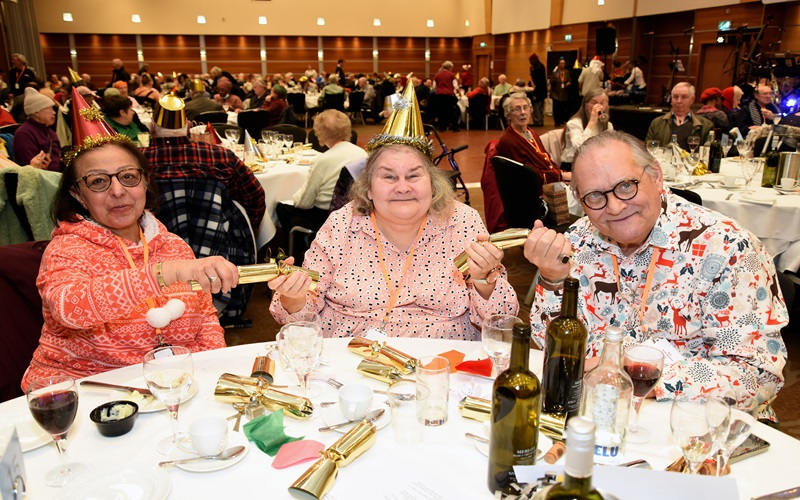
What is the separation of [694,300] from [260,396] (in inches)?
48.4

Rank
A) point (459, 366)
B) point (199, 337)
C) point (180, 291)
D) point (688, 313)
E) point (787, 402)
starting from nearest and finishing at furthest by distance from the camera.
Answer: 1. point (459, 366)
2. point (688, 313)
3. point (180, 291)
4. point (199, 337)
5. point (787, 402)

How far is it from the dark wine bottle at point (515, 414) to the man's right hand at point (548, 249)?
56 centimetres

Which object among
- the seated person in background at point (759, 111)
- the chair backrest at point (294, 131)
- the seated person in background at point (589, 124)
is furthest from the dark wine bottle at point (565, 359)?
the seated person in background at point (759, 111)

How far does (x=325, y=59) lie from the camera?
23.1 meters

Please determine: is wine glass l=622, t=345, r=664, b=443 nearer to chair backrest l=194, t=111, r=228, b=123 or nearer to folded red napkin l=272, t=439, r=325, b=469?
folded red napkin l=272, t=439, r=325, b=469

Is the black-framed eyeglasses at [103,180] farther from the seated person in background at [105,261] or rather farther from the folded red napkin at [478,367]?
the folded red napkin at [478,367]

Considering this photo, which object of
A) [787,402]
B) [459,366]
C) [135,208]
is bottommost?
[787,402]

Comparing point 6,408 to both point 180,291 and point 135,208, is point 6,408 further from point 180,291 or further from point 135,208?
point 135,208

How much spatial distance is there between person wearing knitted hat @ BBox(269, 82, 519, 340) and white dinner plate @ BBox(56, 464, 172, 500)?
2.85 ft

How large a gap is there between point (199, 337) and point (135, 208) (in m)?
0.50

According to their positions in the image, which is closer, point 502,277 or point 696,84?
point 502,277

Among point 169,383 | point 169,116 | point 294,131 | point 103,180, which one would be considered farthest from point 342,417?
point 294,131

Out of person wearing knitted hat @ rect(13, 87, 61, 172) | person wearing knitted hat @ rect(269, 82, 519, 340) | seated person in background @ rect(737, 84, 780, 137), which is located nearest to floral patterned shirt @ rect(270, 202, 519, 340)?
person wearing knitted hat @ rect(269, 82, 519, 340)

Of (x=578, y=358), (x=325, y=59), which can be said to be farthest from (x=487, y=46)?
(x=578, y=358)
